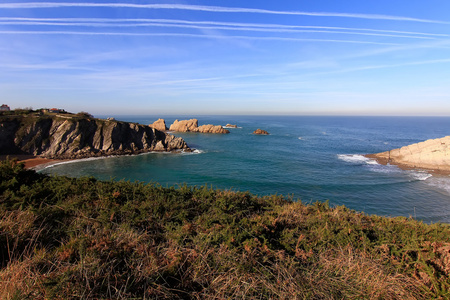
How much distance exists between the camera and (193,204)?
8.15m

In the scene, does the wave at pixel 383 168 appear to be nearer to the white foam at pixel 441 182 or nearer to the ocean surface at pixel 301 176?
the ocean surface at pixel 301 176

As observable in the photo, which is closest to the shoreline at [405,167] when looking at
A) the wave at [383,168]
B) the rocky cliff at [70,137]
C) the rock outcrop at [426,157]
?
the rock outcrop at [426,157]

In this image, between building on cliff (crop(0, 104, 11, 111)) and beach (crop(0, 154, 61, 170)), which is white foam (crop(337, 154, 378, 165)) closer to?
beach (crop(0, 154, 61, 170))

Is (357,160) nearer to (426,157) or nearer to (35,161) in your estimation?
(426,157)

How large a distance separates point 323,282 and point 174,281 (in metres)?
2.56

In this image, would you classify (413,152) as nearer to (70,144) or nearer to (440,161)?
(440,161)

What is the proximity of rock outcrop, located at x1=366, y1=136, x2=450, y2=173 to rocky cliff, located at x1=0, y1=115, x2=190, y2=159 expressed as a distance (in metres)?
47.0

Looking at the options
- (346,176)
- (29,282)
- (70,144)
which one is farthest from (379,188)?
(70,144)

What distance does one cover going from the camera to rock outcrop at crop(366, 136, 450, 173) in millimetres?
38094

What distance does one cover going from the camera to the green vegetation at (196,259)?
3242 mm

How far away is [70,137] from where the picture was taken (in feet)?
155

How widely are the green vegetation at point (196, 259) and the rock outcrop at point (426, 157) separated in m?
43.7

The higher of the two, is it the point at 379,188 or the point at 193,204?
the point at 193,204

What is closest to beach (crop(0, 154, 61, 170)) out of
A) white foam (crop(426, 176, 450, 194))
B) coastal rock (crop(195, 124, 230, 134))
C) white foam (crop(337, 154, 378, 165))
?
white foam (crop(337, 154, 378, 165))
